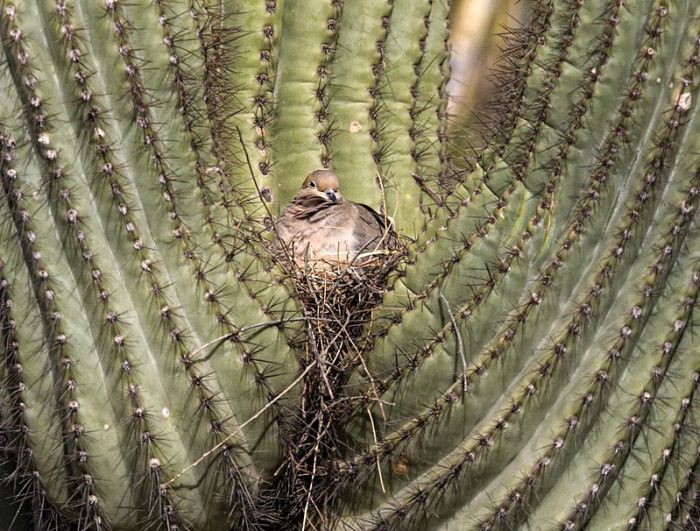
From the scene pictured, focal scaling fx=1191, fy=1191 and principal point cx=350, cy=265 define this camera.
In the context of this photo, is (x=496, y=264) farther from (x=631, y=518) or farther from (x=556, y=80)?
(x=631, y=518)

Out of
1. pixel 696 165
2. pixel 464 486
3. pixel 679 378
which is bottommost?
pixel 464 486

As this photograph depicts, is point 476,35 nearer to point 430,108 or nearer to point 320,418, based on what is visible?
point 430,108

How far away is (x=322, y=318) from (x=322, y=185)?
2.70ft

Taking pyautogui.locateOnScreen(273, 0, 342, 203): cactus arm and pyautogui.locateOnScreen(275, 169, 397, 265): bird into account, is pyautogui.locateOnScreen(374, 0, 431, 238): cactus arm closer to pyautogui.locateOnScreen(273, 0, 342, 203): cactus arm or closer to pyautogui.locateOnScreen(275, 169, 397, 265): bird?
pyautogui.locateOnScreen(275, 169, 397, 265): bird

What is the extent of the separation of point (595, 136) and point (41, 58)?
1600 mm

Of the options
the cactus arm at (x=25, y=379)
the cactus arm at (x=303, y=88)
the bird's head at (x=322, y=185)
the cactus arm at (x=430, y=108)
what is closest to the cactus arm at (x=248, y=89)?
the cactus arm at (x=303, y=88)

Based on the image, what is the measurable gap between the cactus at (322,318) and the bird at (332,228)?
813mm

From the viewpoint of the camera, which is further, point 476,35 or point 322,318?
point 476,35

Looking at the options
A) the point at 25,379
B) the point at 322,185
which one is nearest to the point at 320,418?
the point at 25,379

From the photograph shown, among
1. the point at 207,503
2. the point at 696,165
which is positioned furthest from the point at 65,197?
the point at 696,165

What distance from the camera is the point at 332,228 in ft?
15.9

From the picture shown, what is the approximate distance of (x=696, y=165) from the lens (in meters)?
3.33

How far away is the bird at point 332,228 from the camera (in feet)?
15.1

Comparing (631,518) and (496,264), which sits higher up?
(496,264)
